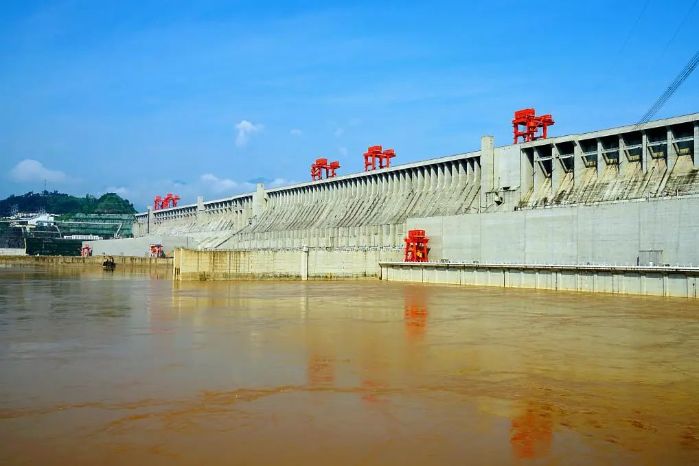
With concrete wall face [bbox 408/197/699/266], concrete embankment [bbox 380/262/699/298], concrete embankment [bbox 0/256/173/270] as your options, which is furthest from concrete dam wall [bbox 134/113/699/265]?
concrete embankment [bbox 0/256/173/270]

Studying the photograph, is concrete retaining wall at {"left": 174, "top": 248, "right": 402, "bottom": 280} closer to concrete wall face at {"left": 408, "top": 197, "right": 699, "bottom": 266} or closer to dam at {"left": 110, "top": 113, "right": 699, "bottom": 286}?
dam at {"left": 110, "top": 113, "right": 699, "bottom": 286}

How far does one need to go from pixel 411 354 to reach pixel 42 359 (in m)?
8.94

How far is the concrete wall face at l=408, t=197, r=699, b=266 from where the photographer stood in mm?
39375

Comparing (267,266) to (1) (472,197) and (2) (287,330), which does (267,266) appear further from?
(2) (287,330)

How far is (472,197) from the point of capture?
66.5 metres

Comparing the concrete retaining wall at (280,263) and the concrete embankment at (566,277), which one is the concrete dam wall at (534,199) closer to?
the concrete embankment at (566,277)

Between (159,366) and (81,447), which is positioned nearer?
(81,447)

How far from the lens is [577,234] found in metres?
45.5

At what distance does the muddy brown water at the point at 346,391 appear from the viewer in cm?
877

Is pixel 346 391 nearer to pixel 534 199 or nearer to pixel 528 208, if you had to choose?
pixel 528 208

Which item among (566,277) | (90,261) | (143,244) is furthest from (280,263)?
(143,244)

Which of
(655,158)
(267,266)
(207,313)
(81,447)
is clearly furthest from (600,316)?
(267,266)

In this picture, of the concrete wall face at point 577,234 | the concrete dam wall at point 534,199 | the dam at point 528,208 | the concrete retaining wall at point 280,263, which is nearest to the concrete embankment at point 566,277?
the dam at point 528,208

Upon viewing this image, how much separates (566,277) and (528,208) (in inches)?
602
